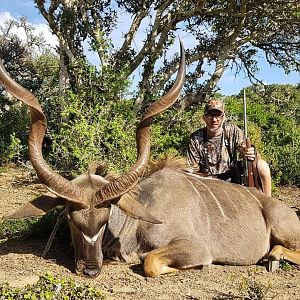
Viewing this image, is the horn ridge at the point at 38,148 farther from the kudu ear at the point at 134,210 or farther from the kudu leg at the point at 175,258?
the kudu leg at the point at 175,258

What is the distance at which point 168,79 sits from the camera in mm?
10602

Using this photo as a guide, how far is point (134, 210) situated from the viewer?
4344 mm

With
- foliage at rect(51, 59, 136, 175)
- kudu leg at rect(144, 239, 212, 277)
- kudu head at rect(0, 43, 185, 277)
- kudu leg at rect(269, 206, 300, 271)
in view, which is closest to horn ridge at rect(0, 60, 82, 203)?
kudu head at rect(0, 43, 185, 277)

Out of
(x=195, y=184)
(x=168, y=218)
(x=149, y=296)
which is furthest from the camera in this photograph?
(x=195, y=184)

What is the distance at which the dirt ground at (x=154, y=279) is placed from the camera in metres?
3.76

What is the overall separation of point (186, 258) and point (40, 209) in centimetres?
123

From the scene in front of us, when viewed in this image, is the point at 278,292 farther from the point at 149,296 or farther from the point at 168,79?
the point at 168,79

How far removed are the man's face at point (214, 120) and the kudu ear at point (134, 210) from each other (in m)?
1.89

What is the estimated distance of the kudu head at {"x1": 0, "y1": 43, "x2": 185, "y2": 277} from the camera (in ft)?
13.2

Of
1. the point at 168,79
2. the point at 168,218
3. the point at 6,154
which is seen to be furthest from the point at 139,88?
the point at 168,218

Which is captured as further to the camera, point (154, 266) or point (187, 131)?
point (187, 131)

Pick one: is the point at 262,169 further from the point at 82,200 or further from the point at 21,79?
the point at 21,79

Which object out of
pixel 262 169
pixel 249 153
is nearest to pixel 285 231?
pixel 262 169

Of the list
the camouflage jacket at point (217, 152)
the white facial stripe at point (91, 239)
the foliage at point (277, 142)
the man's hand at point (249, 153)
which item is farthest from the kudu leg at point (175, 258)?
the foliage at point (277, 142)
